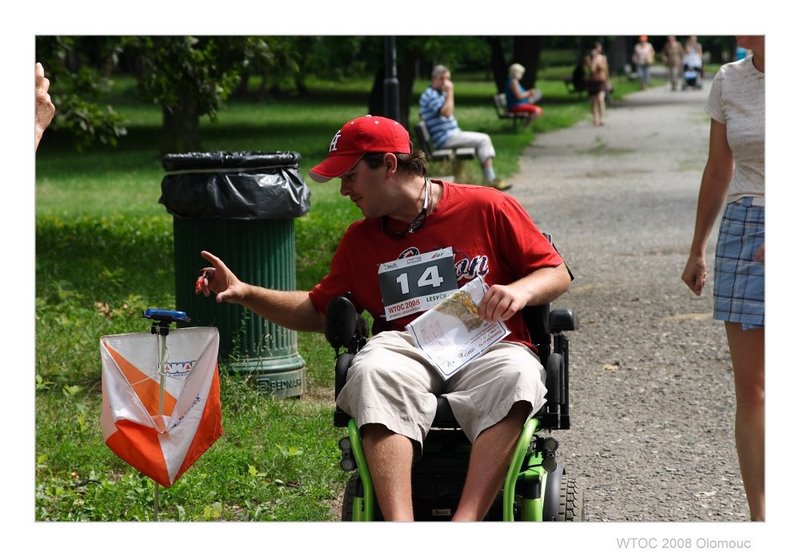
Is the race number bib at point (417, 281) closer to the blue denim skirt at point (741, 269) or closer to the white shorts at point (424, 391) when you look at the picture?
the white shorts at point (424, 391)

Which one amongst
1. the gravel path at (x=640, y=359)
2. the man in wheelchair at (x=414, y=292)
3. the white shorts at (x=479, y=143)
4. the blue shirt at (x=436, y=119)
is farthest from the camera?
the blue shirt at (x=436, y=119)

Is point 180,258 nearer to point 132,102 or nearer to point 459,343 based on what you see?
point 459,343

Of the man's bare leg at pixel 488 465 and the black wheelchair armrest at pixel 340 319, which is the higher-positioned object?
the black wheelchair armrest at pixel 340 319

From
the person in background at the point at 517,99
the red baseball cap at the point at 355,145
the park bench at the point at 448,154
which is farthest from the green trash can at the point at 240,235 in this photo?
the person in background at the point at 517,99

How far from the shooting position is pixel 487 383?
4094 millimetres

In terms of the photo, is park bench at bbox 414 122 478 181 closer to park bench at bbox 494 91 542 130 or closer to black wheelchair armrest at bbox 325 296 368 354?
park bench at bbox 494 91 542 130

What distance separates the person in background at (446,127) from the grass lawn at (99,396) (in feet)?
1.09

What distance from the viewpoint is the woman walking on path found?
427 cm

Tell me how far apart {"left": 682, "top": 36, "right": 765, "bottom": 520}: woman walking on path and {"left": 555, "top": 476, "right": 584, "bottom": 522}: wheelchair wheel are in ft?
1.90

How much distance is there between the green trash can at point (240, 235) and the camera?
685cm
